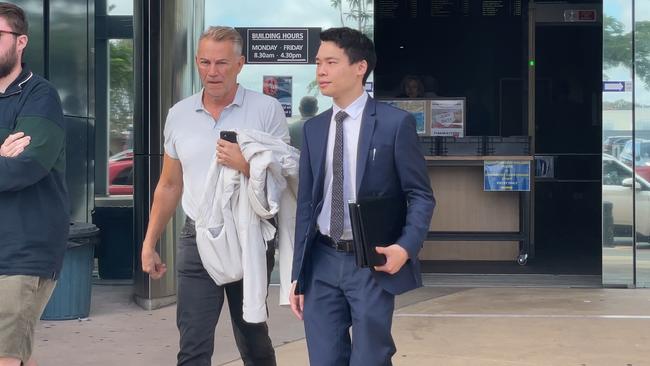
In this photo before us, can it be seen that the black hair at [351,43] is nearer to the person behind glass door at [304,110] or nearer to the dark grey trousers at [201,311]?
the dark grey trousers at [201,311]

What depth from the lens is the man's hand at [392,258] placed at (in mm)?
4234

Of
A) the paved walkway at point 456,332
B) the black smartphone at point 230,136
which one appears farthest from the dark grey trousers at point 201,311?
the paved walkway at point 456,332

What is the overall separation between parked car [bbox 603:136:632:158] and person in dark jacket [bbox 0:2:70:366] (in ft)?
22.1

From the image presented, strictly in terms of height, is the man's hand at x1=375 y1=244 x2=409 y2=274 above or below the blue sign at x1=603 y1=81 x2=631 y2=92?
below

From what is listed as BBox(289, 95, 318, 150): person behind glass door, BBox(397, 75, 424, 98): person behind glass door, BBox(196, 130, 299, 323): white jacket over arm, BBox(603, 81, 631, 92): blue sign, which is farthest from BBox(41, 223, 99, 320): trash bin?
BBox(397, 75, 424, 98): person behind glass door

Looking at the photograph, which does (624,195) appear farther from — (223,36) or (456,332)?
(223,36)

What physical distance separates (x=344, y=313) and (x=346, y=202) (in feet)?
1.52

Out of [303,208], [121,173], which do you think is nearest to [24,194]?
[303,208]

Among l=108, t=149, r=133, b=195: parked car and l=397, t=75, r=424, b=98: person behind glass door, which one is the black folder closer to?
l=108, t=149, r=133, b=195: parked car

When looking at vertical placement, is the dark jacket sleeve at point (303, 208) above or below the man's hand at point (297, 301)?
above

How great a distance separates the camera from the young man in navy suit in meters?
4.34

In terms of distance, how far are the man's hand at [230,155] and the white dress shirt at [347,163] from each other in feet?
1.44

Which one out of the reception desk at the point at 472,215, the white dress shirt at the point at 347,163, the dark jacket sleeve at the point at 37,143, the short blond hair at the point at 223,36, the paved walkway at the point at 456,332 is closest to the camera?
the dark jacket sleeve at the point at 37,143

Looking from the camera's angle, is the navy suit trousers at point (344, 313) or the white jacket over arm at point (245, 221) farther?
the white jacket over arm at point (245, 221)
